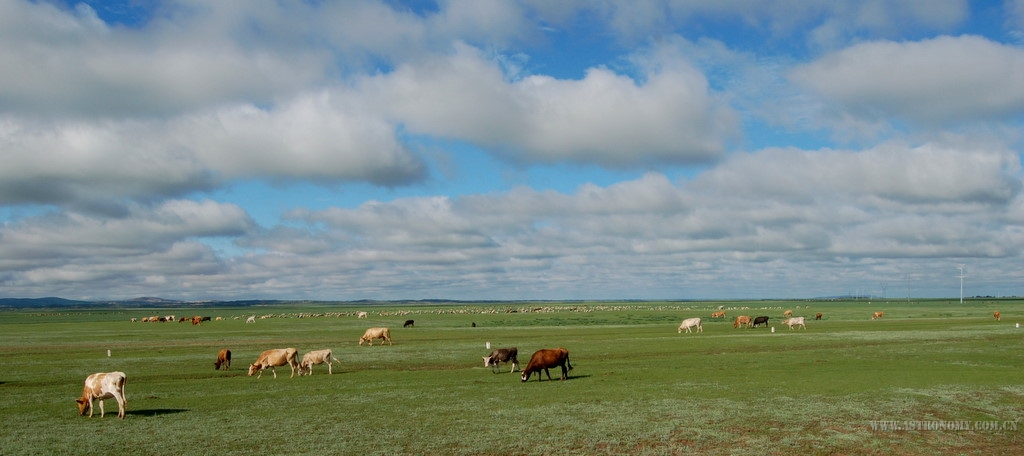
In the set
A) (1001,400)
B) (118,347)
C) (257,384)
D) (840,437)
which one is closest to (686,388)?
(840,437)

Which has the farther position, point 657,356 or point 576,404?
point 657,356

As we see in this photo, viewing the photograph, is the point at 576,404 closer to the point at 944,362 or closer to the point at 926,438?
the point at 926,438

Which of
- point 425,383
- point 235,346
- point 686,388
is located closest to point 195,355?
point 235,346

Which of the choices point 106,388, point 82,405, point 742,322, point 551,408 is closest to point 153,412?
point 106,388

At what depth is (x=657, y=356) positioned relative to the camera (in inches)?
1566

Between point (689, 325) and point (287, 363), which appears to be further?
point (689, 325)

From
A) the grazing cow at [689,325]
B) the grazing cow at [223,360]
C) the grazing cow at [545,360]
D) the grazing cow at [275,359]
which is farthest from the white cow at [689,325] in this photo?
the grazing cow at [223,360]

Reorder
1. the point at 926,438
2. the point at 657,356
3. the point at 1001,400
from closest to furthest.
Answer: the point at 926,438 < the point at 1001,400 < the point at 657,356

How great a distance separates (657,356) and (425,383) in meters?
17.5

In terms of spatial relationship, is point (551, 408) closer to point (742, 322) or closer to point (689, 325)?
point (689, 325)

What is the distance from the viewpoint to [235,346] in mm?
54562

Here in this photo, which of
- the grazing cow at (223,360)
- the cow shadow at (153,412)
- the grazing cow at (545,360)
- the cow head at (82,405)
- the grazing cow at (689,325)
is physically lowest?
the grazing cow at (689,325)

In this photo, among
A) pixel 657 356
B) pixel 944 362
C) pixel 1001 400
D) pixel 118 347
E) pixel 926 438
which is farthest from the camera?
pixel 118 347

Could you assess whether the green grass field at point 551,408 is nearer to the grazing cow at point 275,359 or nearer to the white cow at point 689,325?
the grazing cow at point 275,359
